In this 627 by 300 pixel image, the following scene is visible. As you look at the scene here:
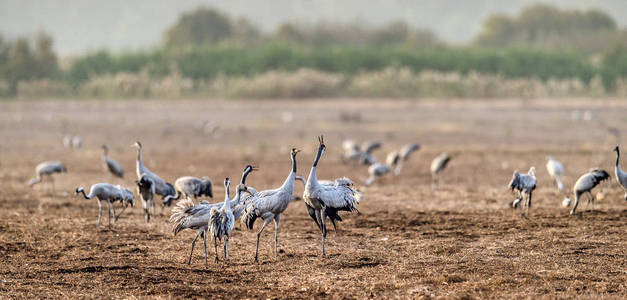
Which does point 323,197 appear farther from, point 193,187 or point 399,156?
point 399,156

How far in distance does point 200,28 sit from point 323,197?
5293 centimetres

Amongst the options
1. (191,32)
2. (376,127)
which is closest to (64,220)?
(376,127)

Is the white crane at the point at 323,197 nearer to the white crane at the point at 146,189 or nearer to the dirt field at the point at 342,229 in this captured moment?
the dirt field at the point at 342,229

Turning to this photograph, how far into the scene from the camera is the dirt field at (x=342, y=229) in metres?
9.12

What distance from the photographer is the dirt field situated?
29.9 feet

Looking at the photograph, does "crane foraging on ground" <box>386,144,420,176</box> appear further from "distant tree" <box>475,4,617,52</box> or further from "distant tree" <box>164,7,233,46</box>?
"distant tree" <box>475,4,617,52</box>

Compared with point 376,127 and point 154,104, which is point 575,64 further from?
point 154,104

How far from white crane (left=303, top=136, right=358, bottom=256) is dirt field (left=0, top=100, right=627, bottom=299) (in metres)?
0.62

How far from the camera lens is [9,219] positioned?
13539mm

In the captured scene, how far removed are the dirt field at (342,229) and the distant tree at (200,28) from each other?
30829 millimetres

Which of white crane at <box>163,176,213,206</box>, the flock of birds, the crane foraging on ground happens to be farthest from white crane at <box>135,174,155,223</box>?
the crane foraging on ground

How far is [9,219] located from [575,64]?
39.6 meters

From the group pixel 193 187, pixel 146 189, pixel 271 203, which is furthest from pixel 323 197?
pixel 146 189

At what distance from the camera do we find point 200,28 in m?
61.7
